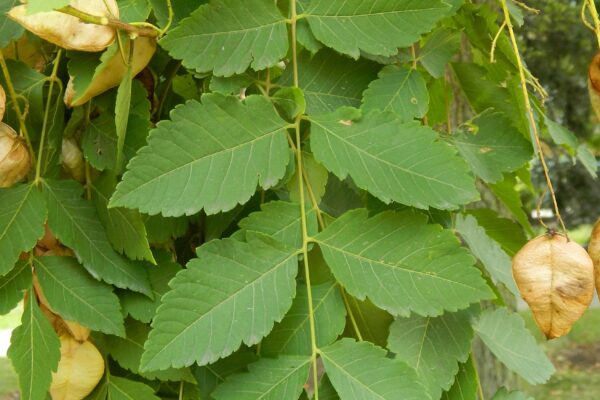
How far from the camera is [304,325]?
624 mm

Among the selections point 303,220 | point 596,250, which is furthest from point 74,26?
point 596,250

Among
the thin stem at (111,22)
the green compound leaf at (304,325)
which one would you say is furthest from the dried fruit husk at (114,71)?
the green compound leaf at (304,325)

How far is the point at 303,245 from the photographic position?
24.8 inches

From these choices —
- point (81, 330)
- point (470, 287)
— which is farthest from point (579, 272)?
point (81, 330)

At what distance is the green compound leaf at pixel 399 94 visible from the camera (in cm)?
66

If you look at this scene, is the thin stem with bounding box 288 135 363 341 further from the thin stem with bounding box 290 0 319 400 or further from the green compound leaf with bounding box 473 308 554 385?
the green compound leaf with bounding box 473 308 554 385

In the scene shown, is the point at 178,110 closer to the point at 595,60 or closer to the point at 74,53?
the point at 74,53

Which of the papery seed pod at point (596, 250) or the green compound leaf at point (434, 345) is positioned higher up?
the papery seed pod at point (596, 250)

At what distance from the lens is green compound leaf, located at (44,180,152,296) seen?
639 mm

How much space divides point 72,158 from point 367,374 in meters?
0.33

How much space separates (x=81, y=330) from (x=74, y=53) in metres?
0.24

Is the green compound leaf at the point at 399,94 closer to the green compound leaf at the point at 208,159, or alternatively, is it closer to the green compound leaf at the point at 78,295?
the green compound leaf at the point at 208,159

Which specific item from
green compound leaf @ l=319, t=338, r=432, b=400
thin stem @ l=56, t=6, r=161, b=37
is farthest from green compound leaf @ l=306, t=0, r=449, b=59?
green compound leaf @ l=319, t=338, r=432, b=400

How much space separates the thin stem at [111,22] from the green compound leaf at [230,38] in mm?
19
